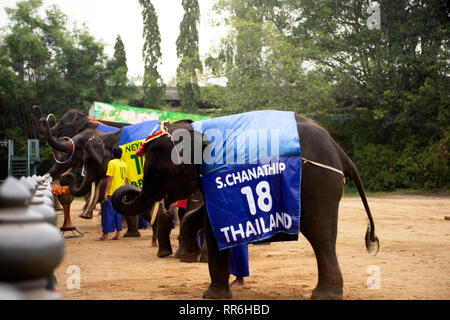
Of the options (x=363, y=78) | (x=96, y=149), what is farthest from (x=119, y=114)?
(x=363, y=78)

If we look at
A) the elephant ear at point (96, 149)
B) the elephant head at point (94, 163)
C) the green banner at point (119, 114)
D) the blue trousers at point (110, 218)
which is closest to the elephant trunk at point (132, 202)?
the blue trousers at point (110, 218)

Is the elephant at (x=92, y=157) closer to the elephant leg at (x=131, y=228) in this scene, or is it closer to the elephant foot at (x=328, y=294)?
the elephant leg at (x=131, y=228)

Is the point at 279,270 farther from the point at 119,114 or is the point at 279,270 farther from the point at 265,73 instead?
the point at 265,73

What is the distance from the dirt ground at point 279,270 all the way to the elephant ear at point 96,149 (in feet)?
5.56

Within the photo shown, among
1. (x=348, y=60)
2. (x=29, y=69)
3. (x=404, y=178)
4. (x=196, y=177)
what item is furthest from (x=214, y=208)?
A: (x=29, y=69)

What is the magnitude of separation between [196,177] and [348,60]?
21.4 meters

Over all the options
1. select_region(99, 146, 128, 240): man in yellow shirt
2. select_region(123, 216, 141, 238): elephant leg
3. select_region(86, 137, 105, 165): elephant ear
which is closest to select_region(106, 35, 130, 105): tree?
select_region(86, 137, 105, 165): elephant ear

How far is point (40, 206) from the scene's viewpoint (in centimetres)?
220

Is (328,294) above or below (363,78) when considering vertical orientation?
below

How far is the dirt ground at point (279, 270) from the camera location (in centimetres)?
506

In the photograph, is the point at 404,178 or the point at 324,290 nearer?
the point at 324,290

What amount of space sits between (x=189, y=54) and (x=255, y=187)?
27003 mm

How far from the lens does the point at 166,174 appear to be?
16.9 feet
